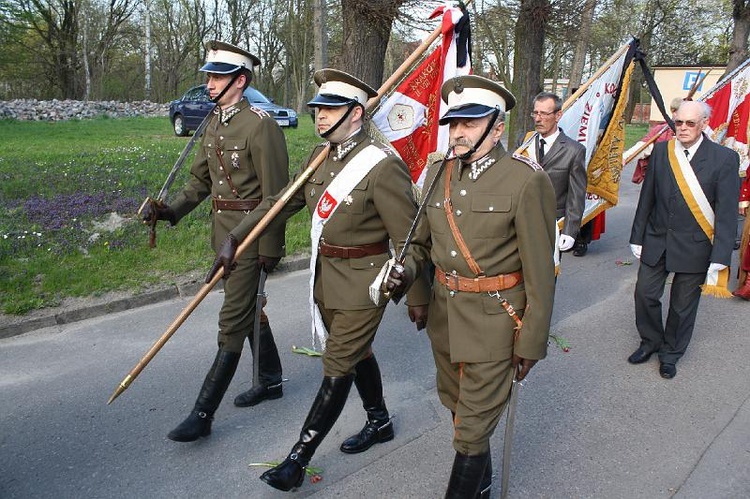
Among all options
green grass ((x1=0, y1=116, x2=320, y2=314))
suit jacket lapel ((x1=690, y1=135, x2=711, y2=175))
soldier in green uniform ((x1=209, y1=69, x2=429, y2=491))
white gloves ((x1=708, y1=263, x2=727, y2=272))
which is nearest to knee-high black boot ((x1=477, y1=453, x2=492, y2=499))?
soldier in green uniform ((x1=209, y1=69, x2=429, y2=491))

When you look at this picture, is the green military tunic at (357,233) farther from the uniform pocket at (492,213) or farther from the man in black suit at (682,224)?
the man in black suit at (682,224)

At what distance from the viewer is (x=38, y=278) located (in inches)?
265

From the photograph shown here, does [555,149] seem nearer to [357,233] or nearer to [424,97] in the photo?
[424,97]

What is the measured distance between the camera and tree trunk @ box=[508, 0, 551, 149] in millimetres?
12609

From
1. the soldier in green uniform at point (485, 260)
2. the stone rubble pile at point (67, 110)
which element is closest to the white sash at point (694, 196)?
the soldier in green uniform at point (485, 260)

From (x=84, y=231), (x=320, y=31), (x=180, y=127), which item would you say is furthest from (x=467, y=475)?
(x=180, y=127)

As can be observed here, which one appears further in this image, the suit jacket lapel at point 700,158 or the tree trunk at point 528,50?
the tree trunk at point 528,50

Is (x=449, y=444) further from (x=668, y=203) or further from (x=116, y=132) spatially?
(x=116, y=132)

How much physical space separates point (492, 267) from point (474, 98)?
71 centimetres

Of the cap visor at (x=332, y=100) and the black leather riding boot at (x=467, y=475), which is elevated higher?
the cap visor at (x=332, y=100)

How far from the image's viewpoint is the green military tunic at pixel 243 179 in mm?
3885

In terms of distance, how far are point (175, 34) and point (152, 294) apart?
40.7 m

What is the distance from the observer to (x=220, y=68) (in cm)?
389

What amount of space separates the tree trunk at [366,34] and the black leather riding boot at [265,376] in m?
6.09
